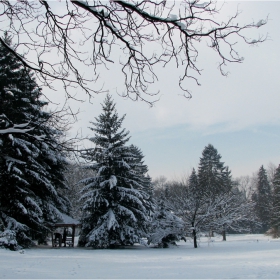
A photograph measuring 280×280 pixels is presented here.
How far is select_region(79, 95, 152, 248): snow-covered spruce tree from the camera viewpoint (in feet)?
66.8

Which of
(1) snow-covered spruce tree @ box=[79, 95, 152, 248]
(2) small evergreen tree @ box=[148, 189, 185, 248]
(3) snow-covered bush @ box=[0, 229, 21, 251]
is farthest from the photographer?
(2) small evergreen tree @ box=[148, 189, 185, 248]

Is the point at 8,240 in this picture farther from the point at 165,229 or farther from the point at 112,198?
the point at 165,229

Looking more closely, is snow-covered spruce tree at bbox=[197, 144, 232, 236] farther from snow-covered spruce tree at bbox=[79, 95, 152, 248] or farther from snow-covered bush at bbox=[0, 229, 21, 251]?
snow-covered bush at bbox=[0, 229, 21, 251]

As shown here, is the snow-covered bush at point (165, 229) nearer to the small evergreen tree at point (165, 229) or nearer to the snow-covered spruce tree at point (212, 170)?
the small evergreen tree at point (165, 229)

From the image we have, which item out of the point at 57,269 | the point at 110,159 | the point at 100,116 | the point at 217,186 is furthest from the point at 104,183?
the point at 217,186

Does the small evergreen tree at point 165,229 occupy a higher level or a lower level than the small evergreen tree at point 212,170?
lower

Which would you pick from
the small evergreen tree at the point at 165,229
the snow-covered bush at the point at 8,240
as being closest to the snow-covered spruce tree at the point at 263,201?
the small evergreen tree at the point at 165,229

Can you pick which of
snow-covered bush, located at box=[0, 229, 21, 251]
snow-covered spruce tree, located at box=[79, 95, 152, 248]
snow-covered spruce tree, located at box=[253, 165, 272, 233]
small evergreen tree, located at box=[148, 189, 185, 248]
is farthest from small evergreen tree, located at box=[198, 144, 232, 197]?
snow-covered bush, located at box=[0, 229, 21, 251]

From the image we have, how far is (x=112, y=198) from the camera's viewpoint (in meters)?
21.5

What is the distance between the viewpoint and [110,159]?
22125mm

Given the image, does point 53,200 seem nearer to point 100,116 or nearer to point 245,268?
point 100,116

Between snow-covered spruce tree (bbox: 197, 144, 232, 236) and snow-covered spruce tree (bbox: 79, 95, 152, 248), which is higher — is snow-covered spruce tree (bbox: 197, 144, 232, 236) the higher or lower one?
the higher one

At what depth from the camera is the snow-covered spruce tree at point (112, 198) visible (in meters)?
20.4

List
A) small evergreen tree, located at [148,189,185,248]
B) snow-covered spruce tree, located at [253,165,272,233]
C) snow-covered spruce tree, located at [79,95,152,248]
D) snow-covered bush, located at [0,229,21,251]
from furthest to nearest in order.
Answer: snow-covered spruce tree, located at [253,165,272,233] → small evergreen tree, located at [148,189,185,248] → snow-covered spruce tree, located at [79,95,152,248] → snow-covered bush, located at [0,229,21,251]
